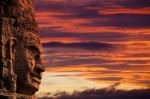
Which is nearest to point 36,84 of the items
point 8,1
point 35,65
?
point 35,65

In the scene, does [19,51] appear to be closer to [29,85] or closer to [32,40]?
[32,40]

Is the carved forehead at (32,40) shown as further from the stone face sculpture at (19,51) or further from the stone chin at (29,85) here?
the stone chin at (29,85)

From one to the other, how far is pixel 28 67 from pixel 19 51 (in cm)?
96

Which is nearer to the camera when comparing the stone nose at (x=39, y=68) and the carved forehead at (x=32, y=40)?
the carved forehead at (x=32, y=40)

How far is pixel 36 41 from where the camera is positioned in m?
59.5

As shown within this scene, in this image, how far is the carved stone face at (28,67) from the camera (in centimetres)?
5831

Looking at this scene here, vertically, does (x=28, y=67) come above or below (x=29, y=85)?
above

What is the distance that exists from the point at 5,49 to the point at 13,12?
2.12 meters

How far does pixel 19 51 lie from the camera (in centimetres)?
5838

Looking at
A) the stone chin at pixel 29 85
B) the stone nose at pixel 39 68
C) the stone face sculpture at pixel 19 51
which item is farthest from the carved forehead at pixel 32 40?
the stone chin at pixel 29 85

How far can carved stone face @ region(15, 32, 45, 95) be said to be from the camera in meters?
58.3

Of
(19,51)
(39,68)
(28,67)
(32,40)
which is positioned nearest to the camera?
(19,51)

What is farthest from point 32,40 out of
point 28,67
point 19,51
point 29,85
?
→ point 29,85

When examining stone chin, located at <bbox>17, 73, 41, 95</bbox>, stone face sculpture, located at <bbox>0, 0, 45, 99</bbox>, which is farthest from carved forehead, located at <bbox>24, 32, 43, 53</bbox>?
stone chin, located at <bbox>17, 73, 41, 95</bbox>
